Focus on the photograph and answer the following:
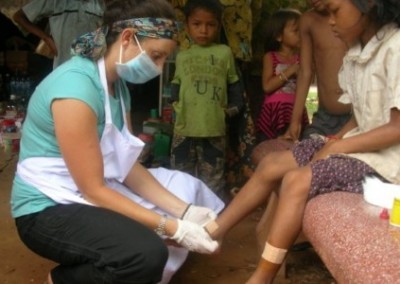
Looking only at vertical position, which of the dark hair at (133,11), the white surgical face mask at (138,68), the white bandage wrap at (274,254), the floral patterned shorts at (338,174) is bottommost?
the white bandage wrap at (274,254)

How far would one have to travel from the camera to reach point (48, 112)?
1.71 m

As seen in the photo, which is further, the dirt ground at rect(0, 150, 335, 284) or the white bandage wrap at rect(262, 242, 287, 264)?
the dirt ground at rect(0, 150, 335, 284)

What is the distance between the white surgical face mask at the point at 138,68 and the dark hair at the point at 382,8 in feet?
2.53

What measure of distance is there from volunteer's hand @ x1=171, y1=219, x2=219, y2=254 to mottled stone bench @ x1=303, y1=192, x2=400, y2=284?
0.37 m

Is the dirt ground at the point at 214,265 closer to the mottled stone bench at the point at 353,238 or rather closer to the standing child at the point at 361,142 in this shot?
the standing child at the point at 361,142

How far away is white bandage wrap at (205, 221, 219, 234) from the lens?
199cm

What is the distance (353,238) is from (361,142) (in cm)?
49

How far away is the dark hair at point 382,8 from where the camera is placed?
5.74ft

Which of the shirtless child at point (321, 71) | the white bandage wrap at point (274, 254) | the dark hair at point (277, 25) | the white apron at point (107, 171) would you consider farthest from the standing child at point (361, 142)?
the dark hair at point (277, 25)

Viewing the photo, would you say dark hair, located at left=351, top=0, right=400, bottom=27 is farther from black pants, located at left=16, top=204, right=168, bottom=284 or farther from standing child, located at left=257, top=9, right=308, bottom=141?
standing child, located at left=257, top=9, right=308, bottom=141

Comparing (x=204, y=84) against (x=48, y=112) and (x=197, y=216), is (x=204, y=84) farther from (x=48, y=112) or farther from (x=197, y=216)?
(x=48, y=112)

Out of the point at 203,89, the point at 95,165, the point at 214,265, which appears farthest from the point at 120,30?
the point at 203,89

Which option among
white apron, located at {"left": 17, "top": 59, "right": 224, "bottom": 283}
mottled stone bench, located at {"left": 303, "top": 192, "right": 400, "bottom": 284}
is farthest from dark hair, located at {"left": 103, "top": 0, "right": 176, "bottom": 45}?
mottled stone bench, located at {"left": 303, "top": 192, "right": 400, "bottom": 284}

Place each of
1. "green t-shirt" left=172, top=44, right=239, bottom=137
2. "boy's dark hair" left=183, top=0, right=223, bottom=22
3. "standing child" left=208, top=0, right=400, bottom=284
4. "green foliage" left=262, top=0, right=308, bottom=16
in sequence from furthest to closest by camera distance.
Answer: "green foliage" left=262, top=0, right=308, bottom=16
"green t-shirt" left=172, top=44, right=239, bottom=137
"boy's dark hair" left=183, top=0, right=223, bottom=22
"standing child" left=208, top=0, right=400, bottom=284
